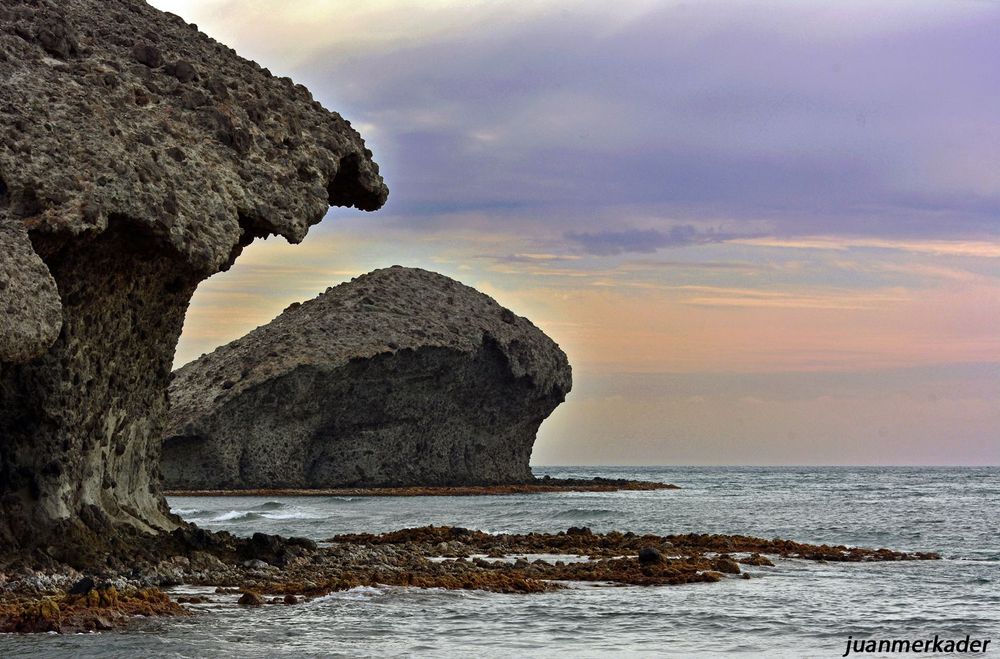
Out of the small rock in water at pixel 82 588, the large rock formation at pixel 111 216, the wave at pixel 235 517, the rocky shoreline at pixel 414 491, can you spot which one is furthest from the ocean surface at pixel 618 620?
the rocky shoreline at pixel 414 491

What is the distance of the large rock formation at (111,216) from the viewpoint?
1902cm

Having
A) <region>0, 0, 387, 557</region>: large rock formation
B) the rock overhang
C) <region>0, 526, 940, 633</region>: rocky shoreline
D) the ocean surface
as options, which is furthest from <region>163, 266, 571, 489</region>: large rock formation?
<region>0, 0, 387, 557</region>: large rock formation

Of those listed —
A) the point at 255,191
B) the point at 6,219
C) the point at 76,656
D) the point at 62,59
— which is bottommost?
the point at 76,656

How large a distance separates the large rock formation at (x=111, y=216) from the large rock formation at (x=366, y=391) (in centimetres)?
4686

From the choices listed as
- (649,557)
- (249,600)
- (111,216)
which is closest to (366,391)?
(649,557)

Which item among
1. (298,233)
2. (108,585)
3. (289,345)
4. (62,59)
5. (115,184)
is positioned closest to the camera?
(108,585)

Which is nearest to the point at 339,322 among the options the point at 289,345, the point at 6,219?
the point at 289,345

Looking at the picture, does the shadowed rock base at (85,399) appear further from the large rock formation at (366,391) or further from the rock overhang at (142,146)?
the large rock formation at (366,391)

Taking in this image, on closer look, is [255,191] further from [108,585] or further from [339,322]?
[339,322]

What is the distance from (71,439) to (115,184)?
166 inches

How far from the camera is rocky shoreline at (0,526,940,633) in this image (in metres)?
17.1

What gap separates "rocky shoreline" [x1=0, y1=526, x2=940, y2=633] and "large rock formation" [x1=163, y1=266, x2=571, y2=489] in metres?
39.6

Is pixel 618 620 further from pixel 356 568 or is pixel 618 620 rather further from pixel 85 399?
pixel 85 399

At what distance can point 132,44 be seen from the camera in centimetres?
2270
